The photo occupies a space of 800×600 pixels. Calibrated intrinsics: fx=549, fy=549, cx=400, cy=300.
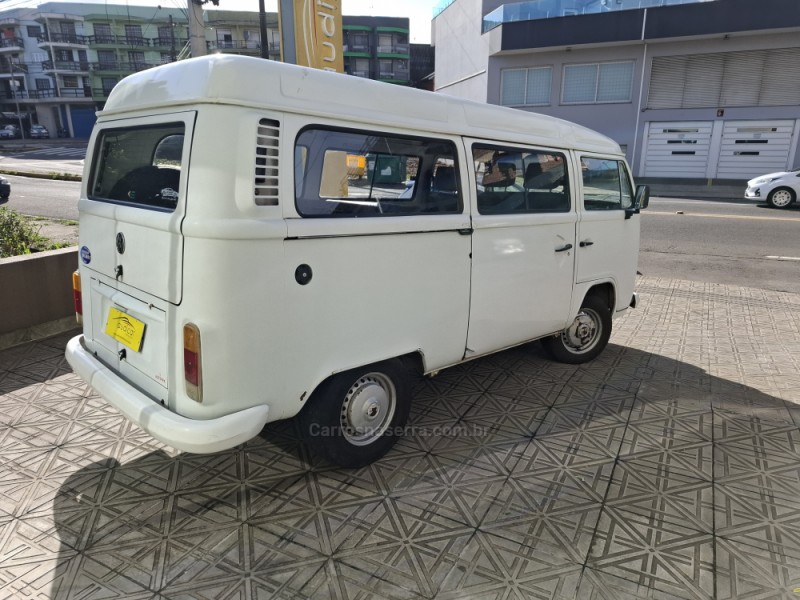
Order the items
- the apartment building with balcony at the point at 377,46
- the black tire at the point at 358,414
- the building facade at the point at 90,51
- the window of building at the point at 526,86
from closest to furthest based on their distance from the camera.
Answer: the black tire at the point at 358,414 < the window of building at the point at 526,86 < the apartment building with balcony at the point at 377,46 < the building facade at the point at 90,51

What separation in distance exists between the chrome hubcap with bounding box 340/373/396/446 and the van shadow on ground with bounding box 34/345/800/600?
0.22 metres

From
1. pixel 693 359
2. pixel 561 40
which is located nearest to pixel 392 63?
pixel 561 40

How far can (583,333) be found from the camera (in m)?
5.11

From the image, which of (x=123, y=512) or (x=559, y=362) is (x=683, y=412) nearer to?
(x=559, y=362)

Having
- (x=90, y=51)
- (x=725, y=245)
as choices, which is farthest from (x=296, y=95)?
(x=90, y=51)

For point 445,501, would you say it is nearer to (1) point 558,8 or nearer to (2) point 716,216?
(2) point 716,216

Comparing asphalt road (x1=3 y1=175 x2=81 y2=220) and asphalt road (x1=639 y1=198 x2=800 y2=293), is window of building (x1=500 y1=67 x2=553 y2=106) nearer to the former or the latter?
asphalt road (x1=639 y1=198 x2=800 y2=293)

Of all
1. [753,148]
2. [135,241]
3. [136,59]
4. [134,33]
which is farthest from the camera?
[136,59]

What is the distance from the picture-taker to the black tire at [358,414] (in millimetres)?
3127

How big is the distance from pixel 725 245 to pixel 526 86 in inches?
744

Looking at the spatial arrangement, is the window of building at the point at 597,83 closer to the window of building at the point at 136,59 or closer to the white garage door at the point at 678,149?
the white garage door at the point at 678,149

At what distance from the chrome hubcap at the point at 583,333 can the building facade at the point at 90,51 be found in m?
57.2

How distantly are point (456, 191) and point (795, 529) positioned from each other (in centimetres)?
266

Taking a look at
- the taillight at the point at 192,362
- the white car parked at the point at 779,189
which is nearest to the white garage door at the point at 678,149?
the white car parked at the point at 779,189
